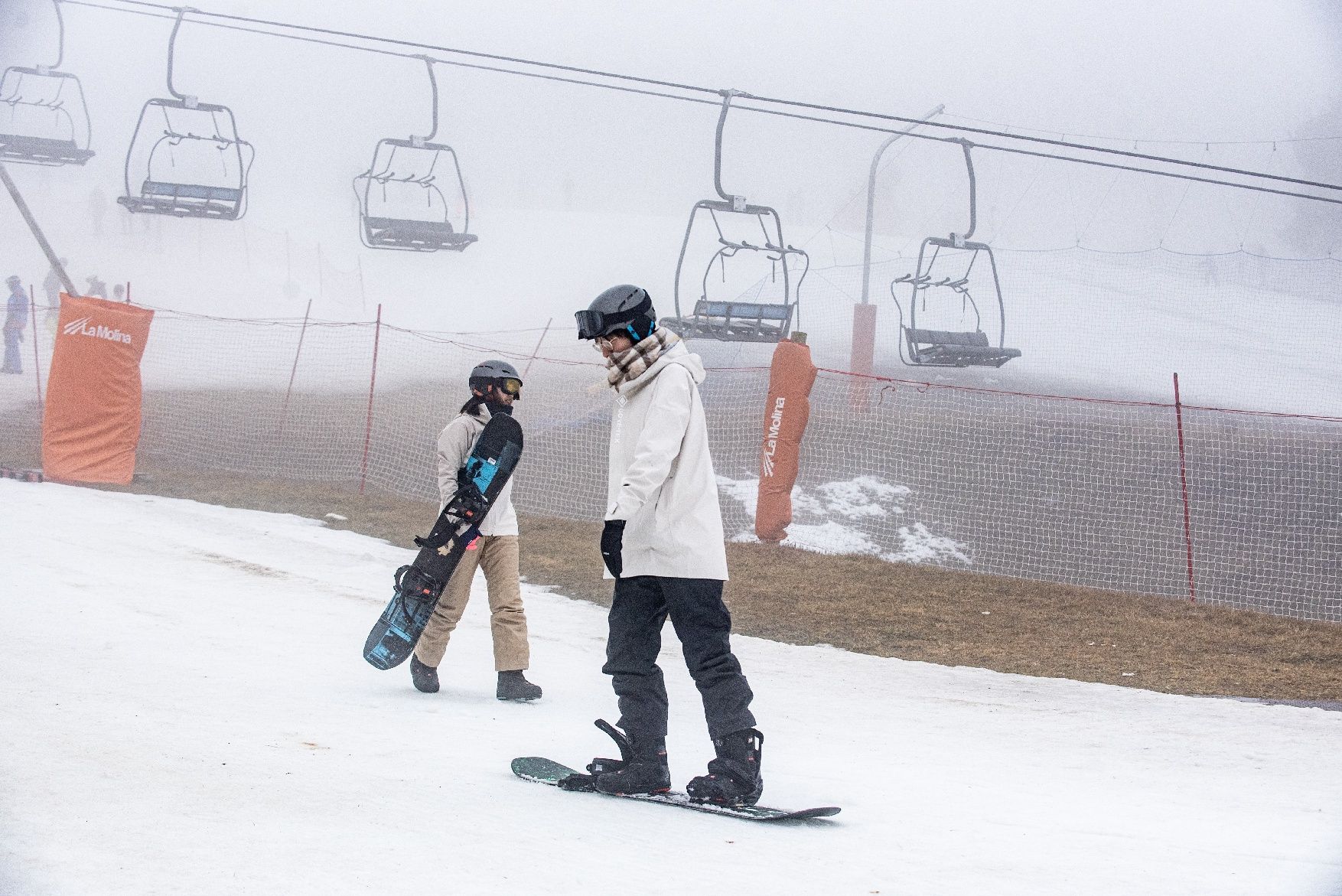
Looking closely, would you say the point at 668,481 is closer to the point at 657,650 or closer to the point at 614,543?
the point at 614,543

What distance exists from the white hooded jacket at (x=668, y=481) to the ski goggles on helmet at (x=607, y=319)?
0.17 m

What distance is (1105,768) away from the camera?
505 cm

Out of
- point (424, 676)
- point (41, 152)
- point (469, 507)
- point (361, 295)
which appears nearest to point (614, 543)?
point (469, 507)

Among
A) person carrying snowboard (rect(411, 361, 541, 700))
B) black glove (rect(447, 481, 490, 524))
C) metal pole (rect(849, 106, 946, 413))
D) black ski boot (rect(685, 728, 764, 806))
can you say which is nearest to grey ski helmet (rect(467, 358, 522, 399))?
person carrying snowboard (rect(411, 361, 541, 700))

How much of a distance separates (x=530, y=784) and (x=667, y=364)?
1485 millimetres

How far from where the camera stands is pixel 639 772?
4.05 meters

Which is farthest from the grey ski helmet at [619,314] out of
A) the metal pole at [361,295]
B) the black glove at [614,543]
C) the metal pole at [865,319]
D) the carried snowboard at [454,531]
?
the metal pole at [361,295]

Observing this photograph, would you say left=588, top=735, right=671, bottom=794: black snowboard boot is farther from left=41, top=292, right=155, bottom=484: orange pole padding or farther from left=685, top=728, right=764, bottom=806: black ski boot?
left=41, top=292, right=155, bottom=484: orange pole padding

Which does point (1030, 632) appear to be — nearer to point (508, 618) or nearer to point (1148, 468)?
point (508, 618)

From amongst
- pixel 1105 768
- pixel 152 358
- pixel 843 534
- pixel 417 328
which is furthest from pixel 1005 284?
pixel 1105 768

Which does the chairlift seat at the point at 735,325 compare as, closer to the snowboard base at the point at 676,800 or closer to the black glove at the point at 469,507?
the black glove at the point at 469,507

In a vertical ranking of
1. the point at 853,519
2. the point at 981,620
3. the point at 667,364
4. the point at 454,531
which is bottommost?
the point at 853,519

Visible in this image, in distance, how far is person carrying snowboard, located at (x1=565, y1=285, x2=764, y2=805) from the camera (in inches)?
154

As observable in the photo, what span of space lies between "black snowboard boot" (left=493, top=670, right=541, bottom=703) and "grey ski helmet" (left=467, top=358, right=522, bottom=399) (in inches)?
51.0
